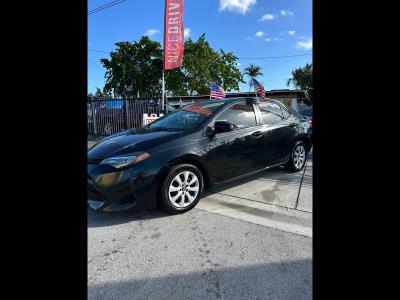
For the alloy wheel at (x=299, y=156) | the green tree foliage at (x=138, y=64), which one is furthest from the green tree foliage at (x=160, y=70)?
the alloy wheel at (x=299, y=156)

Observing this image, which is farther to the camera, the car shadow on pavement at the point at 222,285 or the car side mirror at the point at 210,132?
the car side mirror at the point at 210,132

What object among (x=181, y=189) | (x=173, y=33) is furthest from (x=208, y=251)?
(x=173, y=33)

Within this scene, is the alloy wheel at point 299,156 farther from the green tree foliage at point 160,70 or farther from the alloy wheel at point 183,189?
the green tree foliage at point 160,70

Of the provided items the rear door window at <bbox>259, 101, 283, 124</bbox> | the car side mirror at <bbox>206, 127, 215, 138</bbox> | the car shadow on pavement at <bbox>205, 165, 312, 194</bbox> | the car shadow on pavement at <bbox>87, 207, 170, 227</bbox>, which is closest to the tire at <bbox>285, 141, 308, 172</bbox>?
the car shadow on pavement at <bbox>205, 165, 312, 194</bbox>

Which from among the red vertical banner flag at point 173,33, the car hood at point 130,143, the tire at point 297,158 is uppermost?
the red vertical banner flag at point 173,33

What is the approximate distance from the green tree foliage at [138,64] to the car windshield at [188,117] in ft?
96.3

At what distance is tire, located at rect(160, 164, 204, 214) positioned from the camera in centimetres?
339

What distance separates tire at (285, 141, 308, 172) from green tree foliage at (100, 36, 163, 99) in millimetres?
29071

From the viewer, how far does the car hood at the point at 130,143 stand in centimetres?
341

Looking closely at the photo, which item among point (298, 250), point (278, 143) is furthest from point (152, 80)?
point (298, 250)

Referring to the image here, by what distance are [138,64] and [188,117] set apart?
3122 cm

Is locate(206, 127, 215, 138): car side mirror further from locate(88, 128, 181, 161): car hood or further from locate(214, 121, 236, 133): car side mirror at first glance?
locate(88, 128, 181, 161): car hood

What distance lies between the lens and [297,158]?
Result: 5.45 meters
